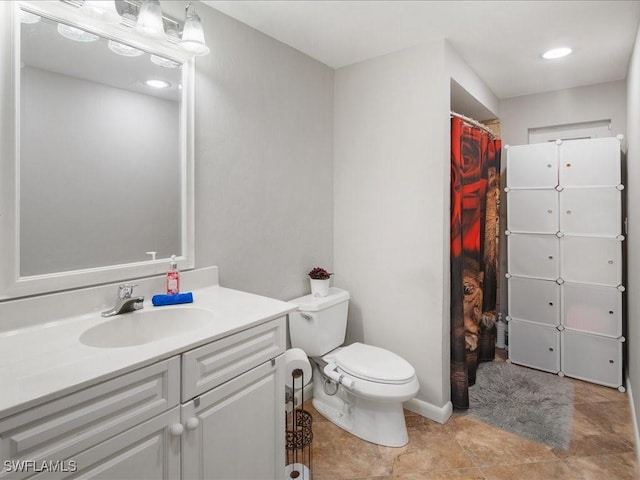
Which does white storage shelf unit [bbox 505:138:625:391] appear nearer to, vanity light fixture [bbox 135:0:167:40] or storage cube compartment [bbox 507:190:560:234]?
storage cube compartment [bbox 507:190:560:234]

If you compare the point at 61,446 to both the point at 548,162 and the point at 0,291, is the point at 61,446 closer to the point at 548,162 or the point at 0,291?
the point at 0,291

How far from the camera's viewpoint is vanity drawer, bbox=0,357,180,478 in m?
0.79

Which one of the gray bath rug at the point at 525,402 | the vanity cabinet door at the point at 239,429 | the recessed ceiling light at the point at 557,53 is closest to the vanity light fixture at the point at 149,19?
the vanity cabinet door at the point at 239,429

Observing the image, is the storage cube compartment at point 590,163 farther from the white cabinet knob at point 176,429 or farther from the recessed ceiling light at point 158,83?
the white cabinet knob at point 176,429

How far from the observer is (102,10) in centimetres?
130

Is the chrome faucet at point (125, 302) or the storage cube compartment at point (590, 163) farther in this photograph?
the storage cube compartment at point (590, 163)

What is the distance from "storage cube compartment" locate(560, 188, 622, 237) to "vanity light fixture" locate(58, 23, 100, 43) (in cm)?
313

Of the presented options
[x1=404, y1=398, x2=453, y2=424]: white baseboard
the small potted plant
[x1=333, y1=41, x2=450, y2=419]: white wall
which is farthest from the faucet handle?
[x1=404, y1=398, x2=453, y2=424]: white baseboard

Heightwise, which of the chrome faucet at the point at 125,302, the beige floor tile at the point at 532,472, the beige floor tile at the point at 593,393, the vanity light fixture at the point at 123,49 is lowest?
the beige floor tile at the point at 532,472

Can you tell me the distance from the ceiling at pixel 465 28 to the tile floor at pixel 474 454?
7.65 feet

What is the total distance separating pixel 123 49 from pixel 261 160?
2.74 feet

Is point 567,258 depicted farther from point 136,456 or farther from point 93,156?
point 93,156

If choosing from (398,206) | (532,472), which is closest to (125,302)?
(398,206)

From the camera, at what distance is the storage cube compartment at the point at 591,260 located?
8.61 ft
